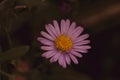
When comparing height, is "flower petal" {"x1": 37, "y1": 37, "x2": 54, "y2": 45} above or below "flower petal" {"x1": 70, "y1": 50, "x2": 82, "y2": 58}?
above

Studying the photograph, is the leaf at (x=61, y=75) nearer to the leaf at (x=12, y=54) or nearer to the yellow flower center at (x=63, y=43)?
the yellow flower center at (x=63, y=43)

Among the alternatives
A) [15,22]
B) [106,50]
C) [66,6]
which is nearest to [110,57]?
[106,50]

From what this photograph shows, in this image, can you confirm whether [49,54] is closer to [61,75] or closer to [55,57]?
[55,57]

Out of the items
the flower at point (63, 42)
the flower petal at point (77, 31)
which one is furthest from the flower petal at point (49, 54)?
the flower petal at point (77, 31)

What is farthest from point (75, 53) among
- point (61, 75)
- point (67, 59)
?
point (61, 75)

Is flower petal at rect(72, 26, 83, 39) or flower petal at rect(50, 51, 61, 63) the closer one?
flower petal at rect(50, 51, 61, 63)

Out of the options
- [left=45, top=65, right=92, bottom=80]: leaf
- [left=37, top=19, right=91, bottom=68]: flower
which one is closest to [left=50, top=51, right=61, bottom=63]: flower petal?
[left=37, top=19, right=91, bottom=68]: flower

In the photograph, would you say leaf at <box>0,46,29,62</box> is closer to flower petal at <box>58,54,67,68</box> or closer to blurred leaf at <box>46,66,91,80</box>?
flower petal at <box>58,54,67,68</box>

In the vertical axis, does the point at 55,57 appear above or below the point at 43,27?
below
